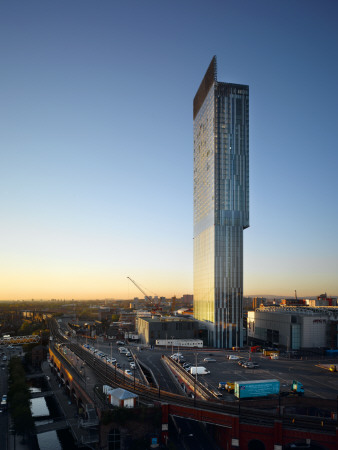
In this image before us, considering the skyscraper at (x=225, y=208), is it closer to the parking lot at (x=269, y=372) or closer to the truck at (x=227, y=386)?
the parking lot at (x=269, y=372)

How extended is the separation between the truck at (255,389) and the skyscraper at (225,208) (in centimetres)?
9097

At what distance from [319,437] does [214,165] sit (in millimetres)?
123893

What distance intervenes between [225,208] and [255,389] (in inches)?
4046

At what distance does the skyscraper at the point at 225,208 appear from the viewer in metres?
158

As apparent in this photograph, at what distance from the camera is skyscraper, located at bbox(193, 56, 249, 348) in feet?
518

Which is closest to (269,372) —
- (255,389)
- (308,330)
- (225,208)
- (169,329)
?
(255,389)

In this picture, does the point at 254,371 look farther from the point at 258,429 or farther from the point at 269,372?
the point at 258,429

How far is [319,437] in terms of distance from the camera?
49969 millimetres

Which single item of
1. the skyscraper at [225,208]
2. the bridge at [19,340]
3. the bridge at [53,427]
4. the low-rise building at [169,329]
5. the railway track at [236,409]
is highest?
the skyscraper at [225,208]

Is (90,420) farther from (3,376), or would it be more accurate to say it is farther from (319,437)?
(3,376)

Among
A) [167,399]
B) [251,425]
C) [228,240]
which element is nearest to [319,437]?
[251,425]

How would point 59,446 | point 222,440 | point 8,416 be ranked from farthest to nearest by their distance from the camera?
point 8,416, point 59,446, point 222,440

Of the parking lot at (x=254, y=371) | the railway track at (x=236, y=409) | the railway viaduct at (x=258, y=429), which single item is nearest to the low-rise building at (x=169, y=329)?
the parking lot at (x=254, y=371)

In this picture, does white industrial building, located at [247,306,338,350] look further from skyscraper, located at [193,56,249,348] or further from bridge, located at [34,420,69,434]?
bridge, located at [34,420,69,434]
